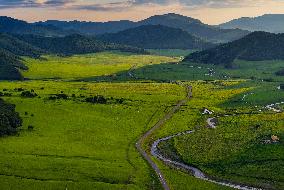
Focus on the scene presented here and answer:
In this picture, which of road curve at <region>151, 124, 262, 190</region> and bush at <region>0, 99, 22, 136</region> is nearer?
road curve at <region>151, 124, 262, 190</region>

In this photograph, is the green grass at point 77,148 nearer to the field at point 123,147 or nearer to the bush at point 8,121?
the field at point 123,147

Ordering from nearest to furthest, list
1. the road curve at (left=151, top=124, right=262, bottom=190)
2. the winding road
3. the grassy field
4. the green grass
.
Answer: the green grass, the road curve at (left=151, top=124, right=262, bottom=190), the winding road, the grassy field

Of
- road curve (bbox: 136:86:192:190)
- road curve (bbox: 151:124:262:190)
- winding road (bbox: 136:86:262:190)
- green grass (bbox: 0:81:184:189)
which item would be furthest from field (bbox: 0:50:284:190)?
road curve (bbox: 151:124:262:190)

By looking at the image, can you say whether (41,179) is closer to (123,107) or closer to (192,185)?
(192,185)

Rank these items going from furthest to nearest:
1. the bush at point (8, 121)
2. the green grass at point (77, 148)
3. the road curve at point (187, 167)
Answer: the bush at point (8, 121)
the road curve at point (187, 167)
the green grass at point (77, 148)

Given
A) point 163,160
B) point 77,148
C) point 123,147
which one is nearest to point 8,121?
point 77,148

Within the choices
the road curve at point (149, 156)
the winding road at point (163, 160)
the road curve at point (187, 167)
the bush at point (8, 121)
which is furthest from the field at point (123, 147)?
the bush at point (8, 121)

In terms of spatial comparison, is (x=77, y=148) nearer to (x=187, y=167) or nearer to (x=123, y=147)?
(x=123, y=147)

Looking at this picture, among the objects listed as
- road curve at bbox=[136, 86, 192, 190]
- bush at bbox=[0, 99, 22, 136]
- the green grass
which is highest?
bush at bbox=[0, 99, 22, 136]

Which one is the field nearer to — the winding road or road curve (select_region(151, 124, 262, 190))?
the winding road
